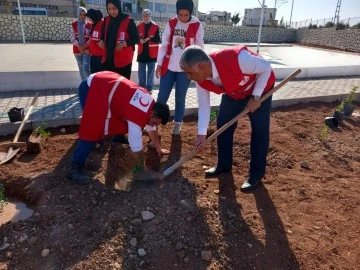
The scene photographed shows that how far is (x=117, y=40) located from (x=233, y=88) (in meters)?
2.45

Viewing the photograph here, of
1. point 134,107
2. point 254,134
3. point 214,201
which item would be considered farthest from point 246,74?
point 214,201

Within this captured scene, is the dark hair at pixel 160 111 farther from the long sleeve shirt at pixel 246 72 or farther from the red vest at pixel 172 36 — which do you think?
the red vest at pixel 172 36

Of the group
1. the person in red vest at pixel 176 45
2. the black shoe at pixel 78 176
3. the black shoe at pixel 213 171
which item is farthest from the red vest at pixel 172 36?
the black shoe at pixel 78 176

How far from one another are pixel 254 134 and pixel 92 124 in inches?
60.6

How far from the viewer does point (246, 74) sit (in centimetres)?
264

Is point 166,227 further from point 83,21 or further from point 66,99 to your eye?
point 83,21

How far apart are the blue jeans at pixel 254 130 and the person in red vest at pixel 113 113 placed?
65 cm

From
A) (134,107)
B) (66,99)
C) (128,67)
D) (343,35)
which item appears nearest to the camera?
(134,107)

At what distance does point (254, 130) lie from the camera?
303 cm

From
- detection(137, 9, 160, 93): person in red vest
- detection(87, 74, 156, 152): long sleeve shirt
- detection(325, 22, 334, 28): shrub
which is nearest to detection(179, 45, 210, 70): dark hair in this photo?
detection(87, 74, 156, 152): long sleeve shirt

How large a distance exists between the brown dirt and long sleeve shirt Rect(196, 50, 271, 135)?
74 centimetres

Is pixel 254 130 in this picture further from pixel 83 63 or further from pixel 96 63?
pixel 83 63

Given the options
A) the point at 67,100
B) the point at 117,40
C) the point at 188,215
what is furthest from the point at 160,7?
the point at 188,215

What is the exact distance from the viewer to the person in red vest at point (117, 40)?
442 centimetres
